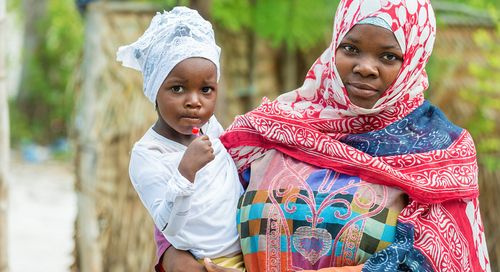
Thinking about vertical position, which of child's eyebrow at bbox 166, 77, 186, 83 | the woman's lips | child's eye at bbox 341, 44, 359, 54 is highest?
child's eye at bbox 341, 44, 359, 54

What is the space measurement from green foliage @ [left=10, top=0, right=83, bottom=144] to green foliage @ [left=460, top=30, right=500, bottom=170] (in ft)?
33.1

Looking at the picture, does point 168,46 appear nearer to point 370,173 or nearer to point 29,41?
point 370,173

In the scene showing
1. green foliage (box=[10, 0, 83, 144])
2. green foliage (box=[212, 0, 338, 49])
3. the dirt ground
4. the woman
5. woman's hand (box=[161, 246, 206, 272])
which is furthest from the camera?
green foliage (box=[10, 0, 83, 144])

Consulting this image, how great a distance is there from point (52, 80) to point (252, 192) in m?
13.6

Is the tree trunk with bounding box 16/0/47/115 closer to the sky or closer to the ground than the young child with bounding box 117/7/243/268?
closer to the ground

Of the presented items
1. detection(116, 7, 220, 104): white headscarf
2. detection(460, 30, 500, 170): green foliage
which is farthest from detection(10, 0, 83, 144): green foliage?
detection(116, 7, 220, 104): white headscarf

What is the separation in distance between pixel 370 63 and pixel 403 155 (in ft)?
1.05

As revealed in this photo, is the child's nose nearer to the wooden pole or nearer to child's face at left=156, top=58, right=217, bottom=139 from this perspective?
child's face at left=156, top=58, right=217, bottom=139

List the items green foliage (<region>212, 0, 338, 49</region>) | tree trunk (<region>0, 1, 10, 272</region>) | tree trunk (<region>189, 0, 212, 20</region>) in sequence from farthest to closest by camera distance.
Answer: green foliage (<region>212, 0, 338, 49</region>), tree trunk (<region>189, 0, 212, 20</region>), tree trunk (<region>0, 1, 10, 272</region>)

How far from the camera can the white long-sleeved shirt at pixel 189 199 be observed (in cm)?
290

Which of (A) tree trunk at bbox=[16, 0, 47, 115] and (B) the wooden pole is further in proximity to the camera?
(A) tree trunk at bbox=[16, 0, 47, 115]

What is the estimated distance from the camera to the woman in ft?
9.66

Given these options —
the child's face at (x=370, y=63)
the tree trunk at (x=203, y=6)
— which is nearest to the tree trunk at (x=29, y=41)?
the tree trunk at (x=203, y=6)

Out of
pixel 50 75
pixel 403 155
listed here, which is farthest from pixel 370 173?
pixel 50 75
